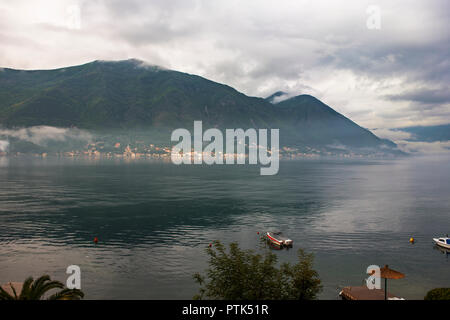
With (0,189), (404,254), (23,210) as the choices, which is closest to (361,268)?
(404,254)

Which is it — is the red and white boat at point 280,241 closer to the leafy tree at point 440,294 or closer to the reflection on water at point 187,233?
the reflection on water at point 187,233

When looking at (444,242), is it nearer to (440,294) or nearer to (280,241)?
(280,241)

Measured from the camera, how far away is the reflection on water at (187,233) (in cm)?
6825

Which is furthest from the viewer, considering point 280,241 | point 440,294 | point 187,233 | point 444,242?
point 187,233

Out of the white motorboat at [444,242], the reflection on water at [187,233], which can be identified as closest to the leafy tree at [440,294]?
the reflection on water at [187,233]

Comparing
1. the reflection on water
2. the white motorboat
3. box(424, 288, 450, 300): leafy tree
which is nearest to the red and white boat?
the reflection on water

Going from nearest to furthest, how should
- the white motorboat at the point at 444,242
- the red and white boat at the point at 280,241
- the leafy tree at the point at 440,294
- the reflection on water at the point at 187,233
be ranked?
the leafy tree at the point at 440,294 < the reflection on water at the point at 187,233 < the white motorboat at the point at 444,242 < the red and white boat at the point at 280,241

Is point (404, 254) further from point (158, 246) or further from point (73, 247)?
point (73, 247)

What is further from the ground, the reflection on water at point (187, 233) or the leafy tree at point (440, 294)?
the leafy tree at point (440, 294)

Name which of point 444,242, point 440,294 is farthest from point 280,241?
point 440,294

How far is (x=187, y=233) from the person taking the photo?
101 meters

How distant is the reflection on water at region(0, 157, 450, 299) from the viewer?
224 feet

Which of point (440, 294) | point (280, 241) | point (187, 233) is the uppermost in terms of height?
point (440, 294)

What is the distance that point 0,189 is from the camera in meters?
187
